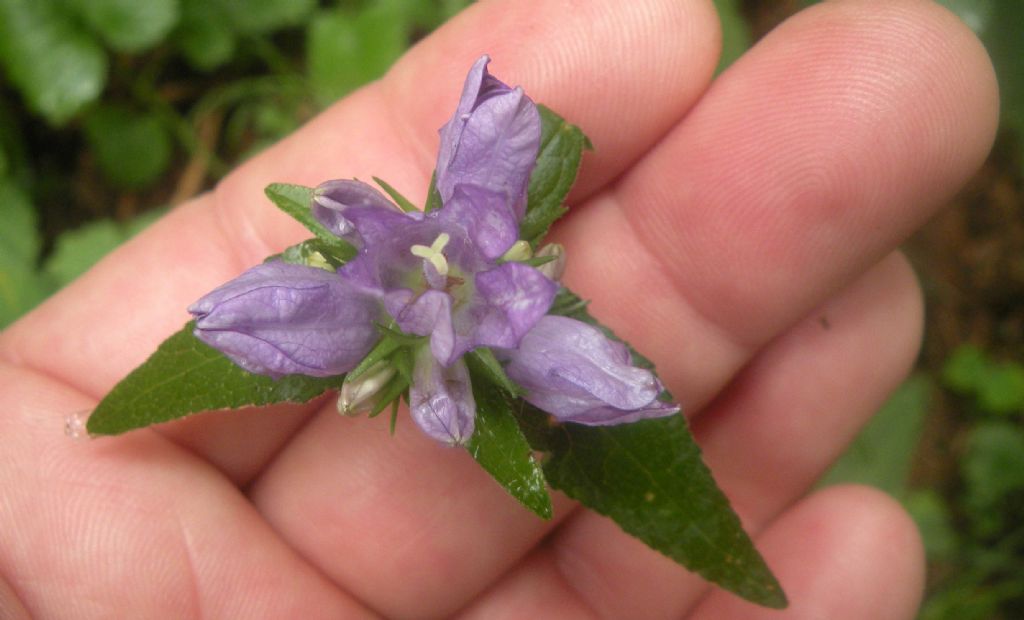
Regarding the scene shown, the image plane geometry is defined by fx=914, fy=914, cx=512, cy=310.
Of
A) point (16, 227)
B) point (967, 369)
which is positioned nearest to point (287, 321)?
point (16, 227)

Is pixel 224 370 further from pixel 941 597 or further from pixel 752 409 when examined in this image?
pixel 941 597

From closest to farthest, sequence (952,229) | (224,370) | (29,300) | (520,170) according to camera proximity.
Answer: (520,170)
(224,370)
(29,300)
(952,229)

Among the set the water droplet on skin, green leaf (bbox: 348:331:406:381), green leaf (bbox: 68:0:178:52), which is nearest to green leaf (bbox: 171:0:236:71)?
green leaf (bbox: 68:0:178:52)

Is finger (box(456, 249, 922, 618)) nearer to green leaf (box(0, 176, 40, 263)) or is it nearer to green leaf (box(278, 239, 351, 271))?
green leaf (box(278, 239, 351, 271))

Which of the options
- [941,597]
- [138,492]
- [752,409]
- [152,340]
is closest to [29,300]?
[152,340]

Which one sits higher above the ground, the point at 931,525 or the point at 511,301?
the point at 511,301

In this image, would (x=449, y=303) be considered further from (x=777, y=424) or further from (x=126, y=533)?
(x=777, y=424)

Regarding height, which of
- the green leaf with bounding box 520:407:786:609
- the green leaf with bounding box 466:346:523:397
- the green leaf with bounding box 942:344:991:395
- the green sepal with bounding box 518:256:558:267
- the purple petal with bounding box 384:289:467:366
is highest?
the purple petal with bounding box 384:289:467:366
